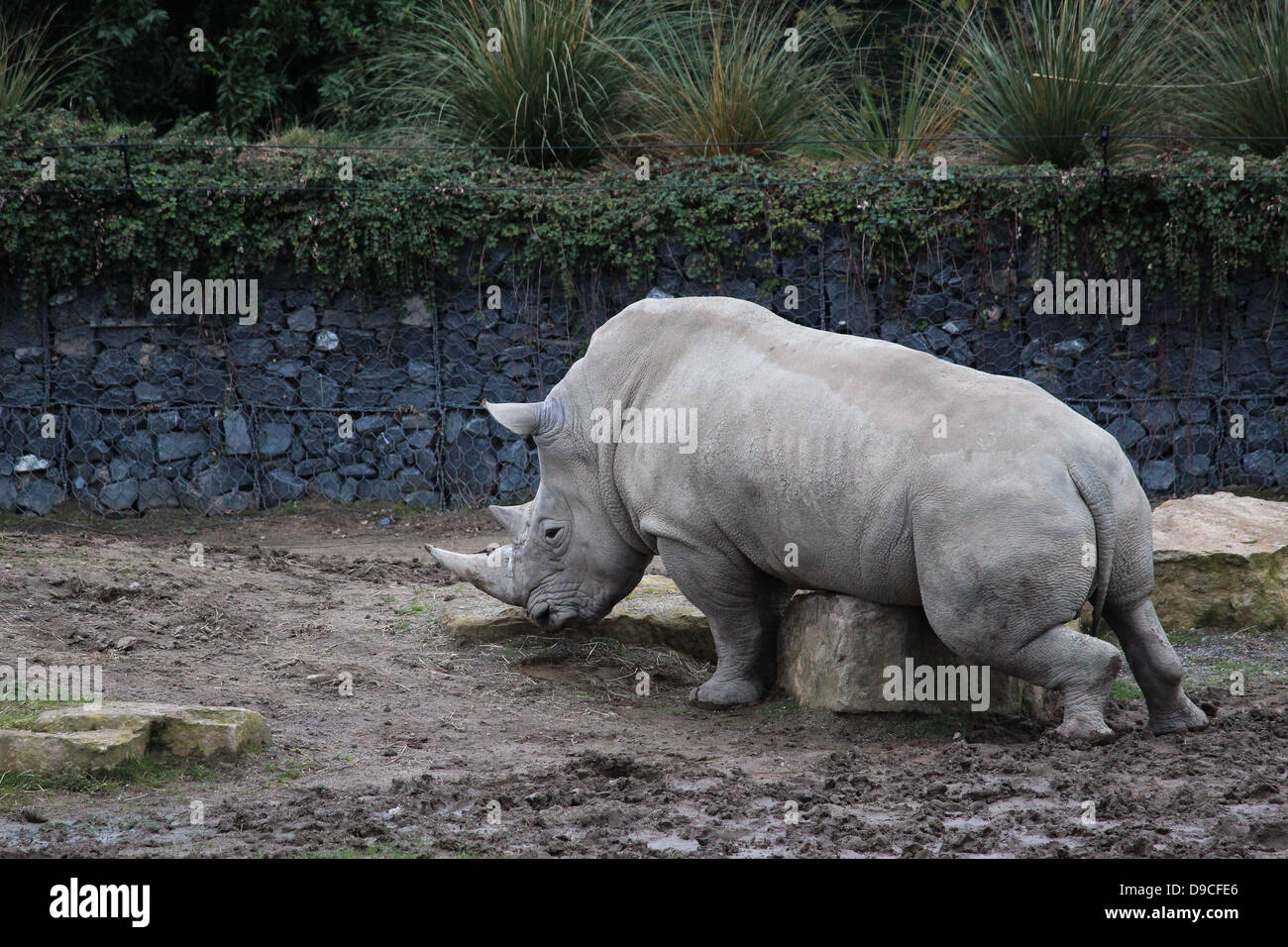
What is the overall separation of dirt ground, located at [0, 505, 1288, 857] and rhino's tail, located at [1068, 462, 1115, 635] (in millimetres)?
712

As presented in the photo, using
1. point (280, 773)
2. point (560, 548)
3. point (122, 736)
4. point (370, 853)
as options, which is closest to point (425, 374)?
point (560, 548)

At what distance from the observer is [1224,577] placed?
7.82 m

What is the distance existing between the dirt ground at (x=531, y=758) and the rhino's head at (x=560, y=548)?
350mm

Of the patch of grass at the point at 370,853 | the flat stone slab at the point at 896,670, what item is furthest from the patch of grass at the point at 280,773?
the flat stone slab at the point at 896,670

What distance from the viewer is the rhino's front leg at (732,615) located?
21.0 feet

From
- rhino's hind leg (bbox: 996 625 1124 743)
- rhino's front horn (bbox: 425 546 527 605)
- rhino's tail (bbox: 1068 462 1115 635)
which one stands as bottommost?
rhino's hind leg (bbox: 996 625 1124 743)

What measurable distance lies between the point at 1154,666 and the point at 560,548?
8.94 feet

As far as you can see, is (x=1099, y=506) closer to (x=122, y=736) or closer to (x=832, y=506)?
(x=832, y=506)

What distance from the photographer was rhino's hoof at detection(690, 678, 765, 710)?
21.4 feet

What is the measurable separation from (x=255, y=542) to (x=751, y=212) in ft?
15.4

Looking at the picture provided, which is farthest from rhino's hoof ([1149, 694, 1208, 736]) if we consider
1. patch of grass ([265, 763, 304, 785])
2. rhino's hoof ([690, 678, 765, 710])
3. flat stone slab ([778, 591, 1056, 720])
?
patch of grass ([265, 763, 304, 785])

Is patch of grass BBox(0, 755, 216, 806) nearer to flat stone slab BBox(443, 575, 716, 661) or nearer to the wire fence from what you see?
flat stone slab BBox(443, 575, 716, 661)

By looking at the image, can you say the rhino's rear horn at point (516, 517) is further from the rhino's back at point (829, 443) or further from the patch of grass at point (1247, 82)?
the patch of grass at point (1247, 82)

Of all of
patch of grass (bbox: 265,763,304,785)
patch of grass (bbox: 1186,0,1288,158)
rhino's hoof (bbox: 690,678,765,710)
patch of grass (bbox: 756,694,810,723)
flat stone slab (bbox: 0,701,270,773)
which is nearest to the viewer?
flat stone slab (bbox: 0,701,270,773)
